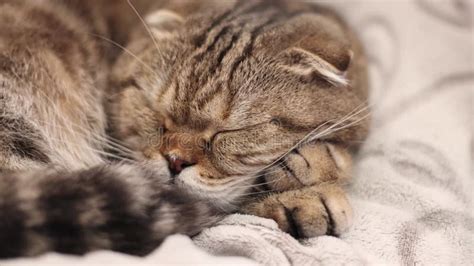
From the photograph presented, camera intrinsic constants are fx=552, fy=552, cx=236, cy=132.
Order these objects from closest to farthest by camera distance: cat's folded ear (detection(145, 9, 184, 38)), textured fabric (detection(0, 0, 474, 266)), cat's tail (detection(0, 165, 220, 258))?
cat's tail (detection(0, 165, 220, 258)), textured fabric (detection(0, 0, 474, 266)), cat's folded ear (detection(145, 9, 184, 38))

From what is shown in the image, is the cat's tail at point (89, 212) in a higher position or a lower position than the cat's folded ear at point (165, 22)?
lower

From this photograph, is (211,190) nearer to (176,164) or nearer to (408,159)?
(176,164)

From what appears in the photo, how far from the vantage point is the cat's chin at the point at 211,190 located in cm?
112

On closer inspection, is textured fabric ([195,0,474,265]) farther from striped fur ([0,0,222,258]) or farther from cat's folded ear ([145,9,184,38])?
cat's folded ear ([145,9,184,38])

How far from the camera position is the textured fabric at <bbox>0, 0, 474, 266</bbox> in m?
1.02

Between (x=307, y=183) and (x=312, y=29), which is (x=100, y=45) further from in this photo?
(x=307, y=183)

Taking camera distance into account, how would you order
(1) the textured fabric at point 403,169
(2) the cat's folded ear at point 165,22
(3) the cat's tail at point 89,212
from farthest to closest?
1. (2) the cat's folded ear at point 165,22
2. (1) the textured fabric at point 403,169
3. (3) the cat's tail at point 89,212

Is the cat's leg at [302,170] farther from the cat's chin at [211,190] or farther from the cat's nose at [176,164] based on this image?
the cat's nose at [176,164]

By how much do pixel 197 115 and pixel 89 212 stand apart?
0.34m

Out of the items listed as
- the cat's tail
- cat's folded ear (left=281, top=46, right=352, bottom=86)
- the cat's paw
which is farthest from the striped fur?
cat's folded ear (left=281, top=46, right=352, bottom=86)

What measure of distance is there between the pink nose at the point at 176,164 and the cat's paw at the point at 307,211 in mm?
165

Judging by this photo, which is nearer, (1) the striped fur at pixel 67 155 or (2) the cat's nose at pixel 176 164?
(1) the striped fur at pixel 67 155

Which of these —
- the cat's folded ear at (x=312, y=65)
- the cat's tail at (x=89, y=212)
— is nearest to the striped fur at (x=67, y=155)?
the cat's tail at (x=89, y=212)

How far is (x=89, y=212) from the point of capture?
0.90 metres
